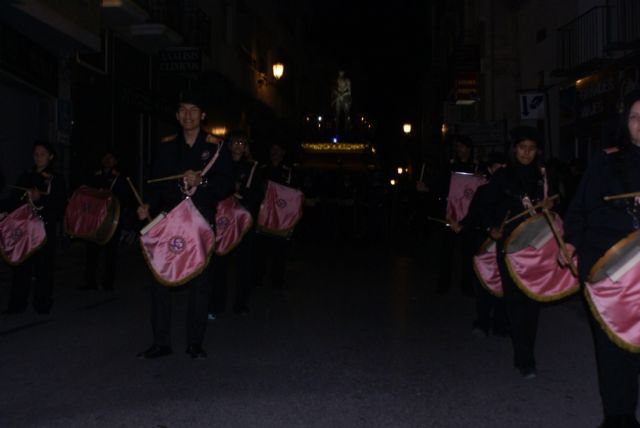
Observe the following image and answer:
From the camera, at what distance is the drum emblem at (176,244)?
610cm

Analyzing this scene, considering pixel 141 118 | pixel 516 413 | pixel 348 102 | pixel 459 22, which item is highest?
pixel 459 22

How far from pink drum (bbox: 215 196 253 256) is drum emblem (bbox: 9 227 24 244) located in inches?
76.6

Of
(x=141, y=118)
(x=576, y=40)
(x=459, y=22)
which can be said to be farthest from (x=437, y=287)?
(x=459, y=22)

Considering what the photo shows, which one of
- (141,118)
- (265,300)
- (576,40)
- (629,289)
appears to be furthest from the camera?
(141,118)

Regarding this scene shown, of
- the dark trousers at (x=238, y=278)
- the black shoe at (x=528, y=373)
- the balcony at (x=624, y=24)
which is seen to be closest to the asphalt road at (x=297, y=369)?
the black shoe at (x=528, y=373)

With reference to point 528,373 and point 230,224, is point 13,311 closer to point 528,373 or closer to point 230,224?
point 230,224

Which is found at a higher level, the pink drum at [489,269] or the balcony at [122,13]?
the balcony at [122,13]

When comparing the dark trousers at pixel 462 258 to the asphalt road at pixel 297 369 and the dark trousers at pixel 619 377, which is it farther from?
the dark trousers at pixel 619 377

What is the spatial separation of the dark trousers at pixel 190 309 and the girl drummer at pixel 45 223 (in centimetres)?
266

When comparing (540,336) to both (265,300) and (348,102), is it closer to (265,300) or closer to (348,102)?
(265,300)

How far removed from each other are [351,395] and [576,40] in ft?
51.5

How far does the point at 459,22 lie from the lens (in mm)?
39031

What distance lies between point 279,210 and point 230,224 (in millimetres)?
1898

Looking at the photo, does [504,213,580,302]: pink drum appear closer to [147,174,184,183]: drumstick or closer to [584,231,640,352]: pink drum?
[584,231,640,352]: pink drum
